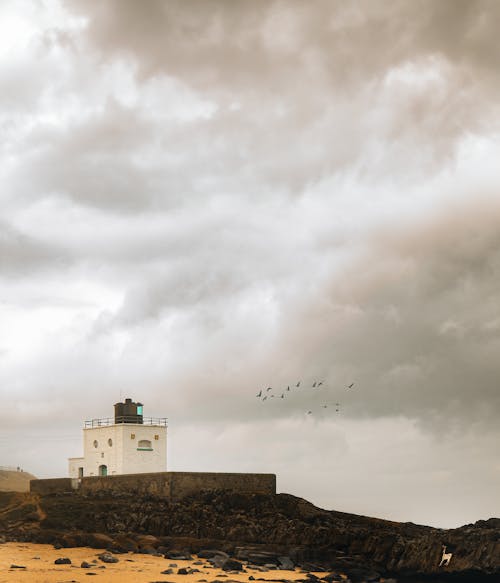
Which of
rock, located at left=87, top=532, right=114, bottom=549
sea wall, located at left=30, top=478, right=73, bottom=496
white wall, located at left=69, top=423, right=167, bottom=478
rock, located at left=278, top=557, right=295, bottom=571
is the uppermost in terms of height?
white wall, located at left=69, top=423, right=167, bottom=478

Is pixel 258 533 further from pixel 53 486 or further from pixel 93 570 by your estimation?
pixel 53 486

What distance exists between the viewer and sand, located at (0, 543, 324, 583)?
3622 cm

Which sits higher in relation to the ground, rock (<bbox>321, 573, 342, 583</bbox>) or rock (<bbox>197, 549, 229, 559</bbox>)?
rock (<bbox>197, 549, 229, 559</bbox>)

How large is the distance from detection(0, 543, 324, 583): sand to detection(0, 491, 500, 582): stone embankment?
150 cm

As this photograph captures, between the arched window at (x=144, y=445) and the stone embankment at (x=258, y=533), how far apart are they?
21.4 ft

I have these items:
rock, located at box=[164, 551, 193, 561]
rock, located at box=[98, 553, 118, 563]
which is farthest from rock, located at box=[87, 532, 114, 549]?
rock, located at box=[164, 551, 193, 561]

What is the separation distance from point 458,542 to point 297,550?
794 centimetres

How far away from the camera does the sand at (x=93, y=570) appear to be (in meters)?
36.2

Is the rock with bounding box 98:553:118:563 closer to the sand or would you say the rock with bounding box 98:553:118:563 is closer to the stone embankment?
the sand

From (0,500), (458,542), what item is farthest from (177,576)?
(0,500)

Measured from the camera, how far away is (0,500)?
54.8 m

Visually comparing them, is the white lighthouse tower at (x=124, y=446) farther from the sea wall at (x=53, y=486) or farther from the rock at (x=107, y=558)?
the rock at (x=107, y=558)

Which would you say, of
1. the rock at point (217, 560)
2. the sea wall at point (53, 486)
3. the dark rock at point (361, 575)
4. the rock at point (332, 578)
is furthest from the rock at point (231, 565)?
the sea wall at point (53, 486)

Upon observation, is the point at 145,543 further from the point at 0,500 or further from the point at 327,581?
the point at 0,500
